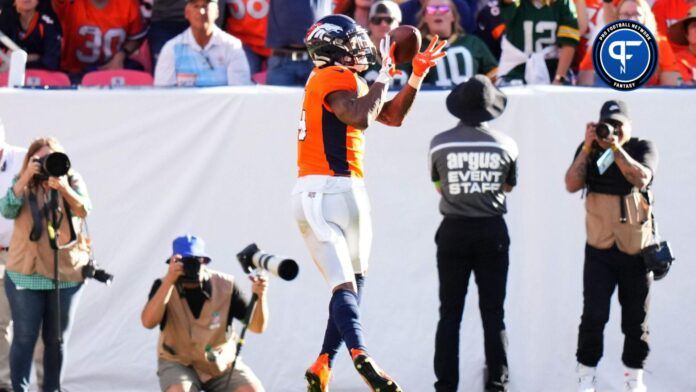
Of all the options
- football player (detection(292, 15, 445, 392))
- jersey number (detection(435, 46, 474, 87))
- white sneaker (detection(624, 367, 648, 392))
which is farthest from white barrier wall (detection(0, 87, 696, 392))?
football player (detection(292, 15, 445, 392))

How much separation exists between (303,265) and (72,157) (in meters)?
1.76

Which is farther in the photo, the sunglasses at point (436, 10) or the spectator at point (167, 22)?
the spectator at point (167, 22)

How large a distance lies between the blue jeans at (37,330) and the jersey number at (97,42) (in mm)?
3143

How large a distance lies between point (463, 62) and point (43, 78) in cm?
319

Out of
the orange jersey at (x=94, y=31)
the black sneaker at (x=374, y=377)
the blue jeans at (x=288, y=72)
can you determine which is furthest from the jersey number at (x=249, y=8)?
the black sneaker at (x=374, y=377)

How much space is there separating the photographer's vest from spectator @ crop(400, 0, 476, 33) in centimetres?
335

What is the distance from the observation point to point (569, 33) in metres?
10.4

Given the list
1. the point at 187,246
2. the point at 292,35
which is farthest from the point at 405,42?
the point at 292,35

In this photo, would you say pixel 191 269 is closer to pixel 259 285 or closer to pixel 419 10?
pixel 259 285

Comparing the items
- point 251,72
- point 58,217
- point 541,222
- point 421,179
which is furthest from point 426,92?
point 58,217

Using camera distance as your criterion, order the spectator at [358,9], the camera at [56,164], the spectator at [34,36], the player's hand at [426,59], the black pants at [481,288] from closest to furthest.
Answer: the player's hand at [426,59]
the camera at [56,164]
the black pants at [481,288]
the spectator at [358,9]
the spectator at [34,36]

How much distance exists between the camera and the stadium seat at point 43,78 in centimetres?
1055

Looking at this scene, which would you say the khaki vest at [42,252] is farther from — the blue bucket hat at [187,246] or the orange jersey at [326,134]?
the orange jersey at [326,134]

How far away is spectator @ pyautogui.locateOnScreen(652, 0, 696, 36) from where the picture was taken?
10742mm
